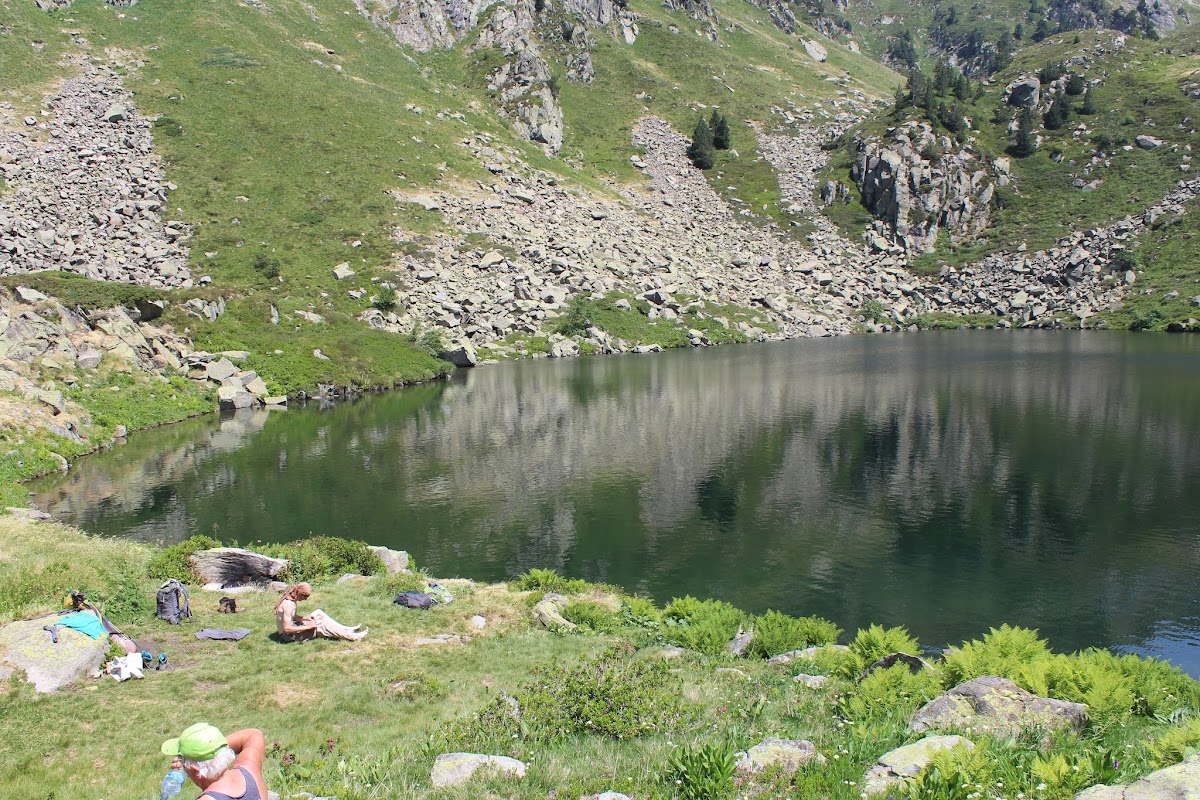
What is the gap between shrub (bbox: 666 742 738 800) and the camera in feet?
31.4

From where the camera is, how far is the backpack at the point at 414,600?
22.1 m

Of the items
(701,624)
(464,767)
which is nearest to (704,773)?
(464,767)

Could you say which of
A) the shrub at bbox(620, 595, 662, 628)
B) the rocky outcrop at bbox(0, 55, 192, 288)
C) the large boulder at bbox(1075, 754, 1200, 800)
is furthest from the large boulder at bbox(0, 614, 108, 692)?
the rocky outcrop at bbox(0, 55, 192, 288)

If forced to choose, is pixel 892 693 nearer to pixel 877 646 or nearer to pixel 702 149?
pixel 877 646

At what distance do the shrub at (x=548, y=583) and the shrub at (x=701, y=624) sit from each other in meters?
3.74

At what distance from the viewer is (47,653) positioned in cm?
1505

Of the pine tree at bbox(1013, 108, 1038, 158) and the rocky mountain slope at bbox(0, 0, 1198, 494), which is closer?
the rocky mountain slope at bbox(0, 0, 1198, 494)

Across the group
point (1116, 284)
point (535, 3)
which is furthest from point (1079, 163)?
point (535, 3)

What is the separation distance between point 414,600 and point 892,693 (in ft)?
46.0

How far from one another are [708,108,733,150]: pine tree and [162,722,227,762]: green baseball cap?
166261 mm

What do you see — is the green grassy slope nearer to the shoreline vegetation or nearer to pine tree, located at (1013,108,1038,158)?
pine tree, located at (1013,108,1038,158)

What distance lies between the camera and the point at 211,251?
91.8m

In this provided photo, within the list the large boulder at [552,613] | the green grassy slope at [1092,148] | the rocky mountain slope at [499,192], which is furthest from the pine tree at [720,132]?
the large boulder at [552,613]

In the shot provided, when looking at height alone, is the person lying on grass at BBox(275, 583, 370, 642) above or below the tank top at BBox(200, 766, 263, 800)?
below
